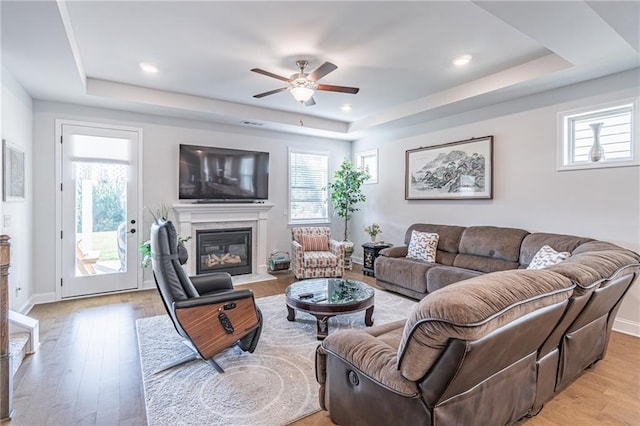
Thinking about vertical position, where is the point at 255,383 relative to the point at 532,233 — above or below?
below

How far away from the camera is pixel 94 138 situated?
463 cm

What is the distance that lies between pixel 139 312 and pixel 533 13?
487cm

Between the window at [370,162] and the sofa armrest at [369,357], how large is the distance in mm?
4976

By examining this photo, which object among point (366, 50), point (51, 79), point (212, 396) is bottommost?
point (212, 396)

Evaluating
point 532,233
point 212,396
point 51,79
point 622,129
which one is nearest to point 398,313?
point 532,233

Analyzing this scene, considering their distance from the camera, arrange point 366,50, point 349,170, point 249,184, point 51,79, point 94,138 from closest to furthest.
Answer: point 366,50 < point 51,79 < point 94,138 < point 249,184 < point 349,170

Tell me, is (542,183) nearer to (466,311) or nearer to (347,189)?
(347,189)

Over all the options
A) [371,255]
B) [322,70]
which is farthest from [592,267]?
[371,255]

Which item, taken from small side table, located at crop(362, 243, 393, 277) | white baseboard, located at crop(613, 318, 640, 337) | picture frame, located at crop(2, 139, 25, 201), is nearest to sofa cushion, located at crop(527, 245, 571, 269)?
white baseboard, located at crop(613, 318, 640, 337)

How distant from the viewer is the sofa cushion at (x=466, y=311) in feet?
3.92

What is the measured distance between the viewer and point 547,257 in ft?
10.7

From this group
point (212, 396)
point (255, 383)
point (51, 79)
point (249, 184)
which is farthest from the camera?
point (249, 184)

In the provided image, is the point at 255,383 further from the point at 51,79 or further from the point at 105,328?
the point at 51,79

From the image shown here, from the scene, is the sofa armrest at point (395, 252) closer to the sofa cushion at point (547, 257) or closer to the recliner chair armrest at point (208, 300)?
the sofa cushion at point (547, 257)
